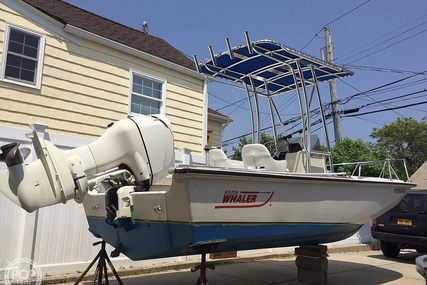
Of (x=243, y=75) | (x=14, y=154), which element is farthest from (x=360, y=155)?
A: (x=14, y=154)

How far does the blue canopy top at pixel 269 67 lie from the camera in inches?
210

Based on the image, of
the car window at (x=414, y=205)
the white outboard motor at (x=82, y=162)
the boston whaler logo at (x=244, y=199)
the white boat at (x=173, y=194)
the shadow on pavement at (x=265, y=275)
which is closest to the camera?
the white outboard motor at (x=82, y=162)

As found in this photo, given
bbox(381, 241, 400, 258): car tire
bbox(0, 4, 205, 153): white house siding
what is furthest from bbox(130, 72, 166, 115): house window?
bbox(381, 241, 400, 258): car tire

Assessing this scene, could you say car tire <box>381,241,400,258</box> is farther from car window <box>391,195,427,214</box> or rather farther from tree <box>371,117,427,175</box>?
tree <box>371,117,427,175</box>

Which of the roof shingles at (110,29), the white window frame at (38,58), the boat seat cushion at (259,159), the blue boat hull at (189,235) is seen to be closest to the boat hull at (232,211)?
the blue boat hull at (189,235)

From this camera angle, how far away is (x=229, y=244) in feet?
13.0

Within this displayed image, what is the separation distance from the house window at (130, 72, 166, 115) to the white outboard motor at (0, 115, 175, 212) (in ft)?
14.8

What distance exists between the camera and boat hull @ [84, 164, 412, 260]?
11.2 ft

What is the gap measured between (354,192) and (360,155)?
424 inches

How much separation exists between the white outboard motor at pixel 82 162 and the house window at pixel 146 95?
452 cm

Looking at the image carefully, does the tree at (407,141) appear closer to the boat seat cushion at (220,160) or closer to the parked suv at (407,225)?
the parked suv at (407,225)

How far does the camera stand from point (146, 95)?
850 cm

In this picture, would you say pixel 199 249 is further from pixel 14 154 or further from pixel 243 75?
pixel 243 75

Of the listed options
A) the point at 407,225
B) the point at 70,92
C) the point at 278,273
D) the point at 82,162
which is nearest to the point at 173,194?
the point at 82,162
